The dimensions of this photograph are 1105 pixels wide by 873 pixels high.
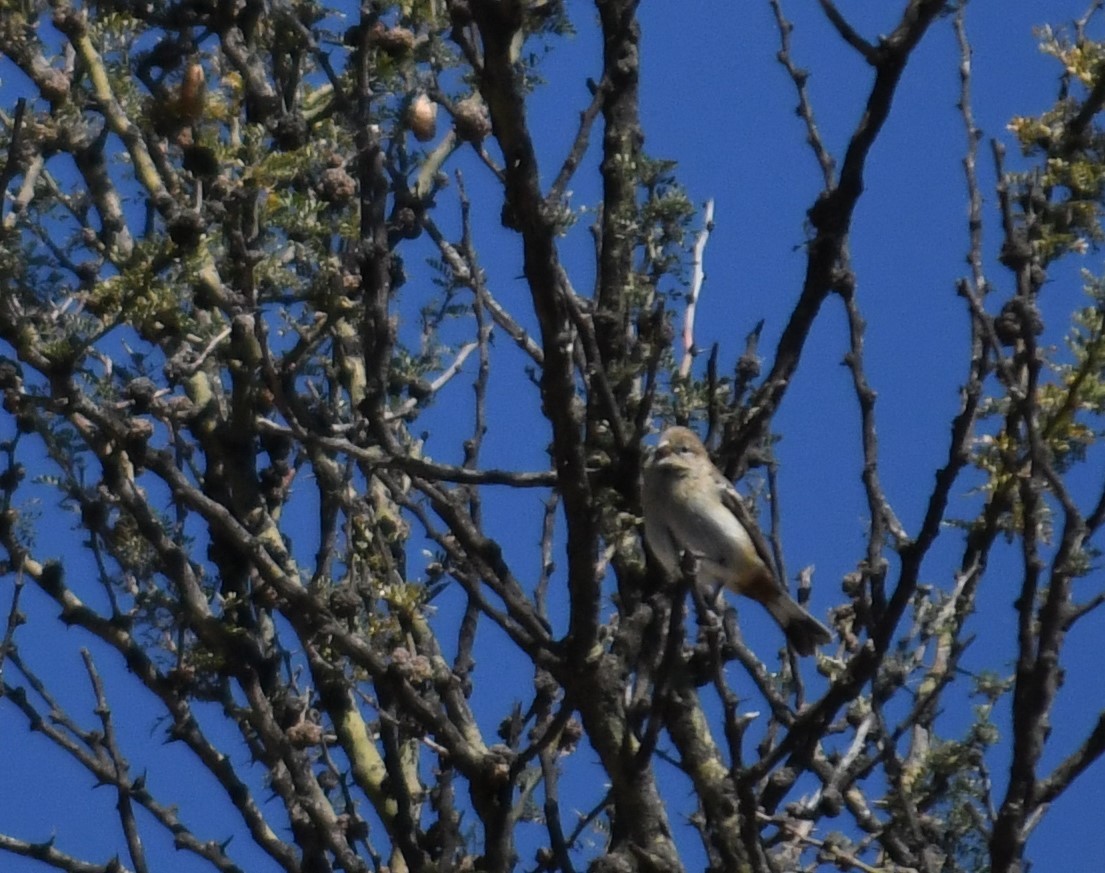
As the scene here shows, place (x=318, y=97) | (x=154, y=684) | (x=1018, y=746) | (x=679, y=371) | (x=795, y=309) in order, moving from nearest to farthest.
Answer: (x=1018, y=746) → (x=795, y=309) → (x=679, y=371) → (x=154, y=684) → (x=318, y=97)

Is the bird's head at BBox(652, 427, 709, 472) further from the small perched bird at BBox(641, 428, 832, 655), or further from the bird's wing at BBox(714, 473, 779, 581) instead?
the bird's wing at BBox(714, 473, 779, 581)

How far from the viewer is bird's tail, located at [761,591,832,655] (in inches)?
216

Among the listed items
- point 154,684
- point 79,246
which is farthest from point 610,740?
point 79,246

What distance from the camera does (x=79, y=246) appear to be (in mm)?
5738

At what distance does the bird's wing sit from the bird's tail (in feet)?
0.50

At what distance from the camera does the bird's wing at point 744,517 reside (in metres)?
5.12

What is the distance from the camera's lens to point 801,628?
221 inches

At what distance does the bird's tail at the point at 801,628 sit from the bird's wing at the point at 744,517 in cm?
15

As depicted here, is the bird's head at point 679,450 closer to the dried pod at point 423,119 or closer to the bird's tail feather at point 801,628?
the bird's tail feather at point 801,628

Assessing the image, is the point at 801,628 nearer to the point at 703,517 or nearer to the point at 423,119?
the point at 703,517

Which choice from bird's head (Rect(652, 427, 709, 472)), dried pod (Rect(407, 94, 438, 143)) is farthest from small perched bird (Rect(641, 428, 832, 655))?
dried pod (Rect(407, 94, 438, 143))

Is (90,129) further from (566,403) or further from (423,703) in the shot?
(566,403)

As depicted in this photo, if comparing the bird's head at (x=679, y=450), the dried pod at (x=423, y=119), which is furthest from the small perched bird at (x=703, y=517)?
the dried pod at (x=423, y=119)

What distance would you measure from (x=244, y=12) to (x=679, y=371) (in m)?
2.16
